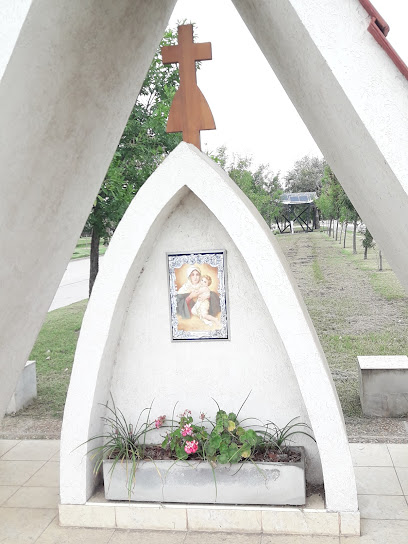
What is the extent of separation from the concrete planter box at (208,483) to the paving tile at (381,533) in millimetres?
555

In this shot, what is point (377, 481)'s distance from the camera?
6.71 m

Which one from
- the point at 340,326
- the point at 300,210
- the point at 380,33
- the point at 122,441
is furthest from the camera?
the point at 300,210

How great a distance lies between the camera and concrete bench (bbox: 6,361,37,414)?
998 centimetres

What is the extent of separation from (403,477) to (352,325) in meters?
9.01

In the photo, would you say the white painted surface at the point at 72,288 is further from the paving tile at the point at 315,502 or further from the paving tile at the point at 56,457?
the paving tile at the point at 315,502

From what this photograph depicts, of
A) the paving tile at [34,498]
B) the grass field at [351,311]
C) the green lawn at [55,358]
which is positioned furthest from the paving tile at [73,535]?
the grass field at [351,311]

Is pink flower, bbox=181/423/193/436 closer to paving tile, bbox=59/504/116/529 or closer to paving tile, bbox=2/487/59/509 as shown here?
paving tile, bbox=59/504/116/529

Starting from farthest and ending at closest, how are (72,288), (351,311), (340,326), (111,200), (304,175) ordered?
(304,175) → (72,288) → (351,311) → (340,326) → (111,200)

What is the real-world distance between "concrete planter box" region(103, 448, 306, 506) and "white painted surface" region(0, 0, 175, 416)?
4.42ft

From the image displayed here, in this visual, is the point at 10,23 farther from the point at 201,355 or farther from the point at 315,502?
the point at 315,502

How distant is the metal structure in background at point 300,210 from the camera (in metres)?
53.0

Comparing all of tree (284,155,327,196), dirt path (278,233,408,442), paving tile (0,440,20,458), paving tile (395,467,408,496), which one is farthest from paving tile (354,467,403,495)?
tree (284,155,327,196)

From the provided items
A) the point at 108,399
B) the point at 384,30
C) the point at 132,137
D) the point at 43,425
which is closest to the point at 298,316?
the point at 108,399

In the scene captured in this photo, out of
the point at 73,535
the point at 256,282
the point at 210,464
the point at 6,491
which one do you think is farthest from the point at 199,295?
the point at 6,491
